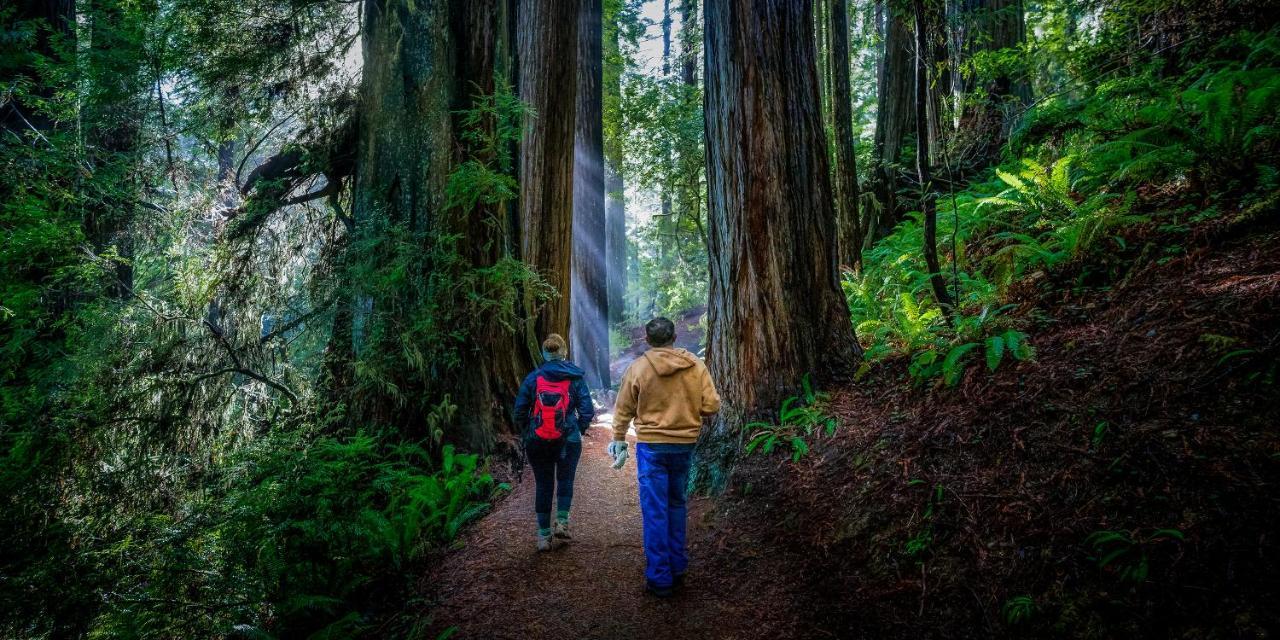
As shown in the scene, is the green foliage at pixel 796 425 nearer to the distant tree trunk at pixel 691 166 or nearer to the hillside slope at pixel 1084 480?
the hillside slope at pixel 1084 480

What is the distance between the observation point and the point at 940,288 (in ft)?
15.5

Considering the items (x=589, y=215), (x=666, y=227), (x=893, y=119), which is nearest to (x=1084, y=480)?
(x=893, y=119)

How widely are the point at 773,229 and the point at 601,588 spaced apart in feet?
11.3

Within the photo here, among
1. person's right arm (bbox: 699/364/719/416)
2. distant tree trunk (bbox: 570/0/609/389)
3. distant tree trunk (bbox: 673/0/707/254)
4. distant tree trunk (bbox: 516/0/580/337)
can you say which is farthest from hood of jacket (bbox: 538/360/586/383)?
distant tree trunk (bbox: 570/0/609/389)

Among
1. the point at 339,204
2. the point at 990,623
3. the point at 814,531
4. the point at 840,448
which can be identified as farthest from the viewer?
the point at 339,204

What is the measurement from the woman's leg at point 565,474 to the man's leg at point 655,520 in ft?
3.09

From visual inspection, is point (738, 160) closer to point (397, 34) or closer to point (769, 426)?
point (769, 426)

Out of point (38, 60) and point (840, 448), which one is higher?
point (38, 60)

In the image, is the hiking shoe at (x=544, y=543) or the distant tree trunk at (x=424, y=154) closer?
the hiking shoe at (x=544, y=543)

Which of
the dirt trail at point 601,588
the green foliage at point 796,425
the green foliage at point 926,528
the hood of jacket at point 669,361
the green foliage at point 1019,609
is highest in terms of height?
the hood of jacket at point 669,361

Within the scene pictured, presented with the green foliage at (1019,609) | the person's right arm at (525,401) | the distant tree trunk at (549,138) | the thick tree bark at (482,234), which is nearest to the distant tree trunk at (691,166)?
the distant tree trunk at (549,138)

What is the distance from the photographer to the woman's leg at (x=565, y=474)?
4387mm

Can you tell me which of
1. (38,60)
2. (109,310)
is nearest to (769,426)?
(109,310)

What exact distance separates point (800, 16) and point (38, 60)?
757 cm
